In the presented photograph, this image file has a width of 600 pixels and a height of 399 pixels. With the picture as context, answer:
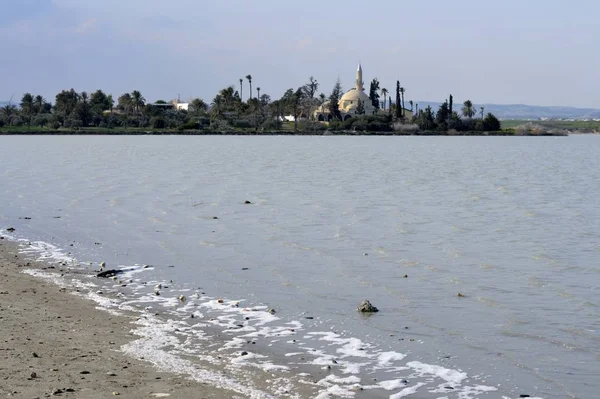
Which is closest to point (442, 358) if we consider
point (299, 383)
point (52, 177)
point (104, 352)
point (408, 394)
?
point (408, 394)

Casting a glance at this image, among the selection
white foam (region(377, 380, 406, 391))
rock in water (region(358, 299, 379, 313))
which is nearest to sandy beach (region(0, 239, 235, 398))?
white foam (region(377, 380, 406, 391))

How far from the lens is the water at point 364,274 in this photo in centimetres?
1156

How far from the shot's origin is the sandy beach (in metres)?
9.70

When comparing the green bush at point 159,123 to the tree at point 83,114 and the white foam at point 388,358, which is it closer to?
the tree at point 83,114

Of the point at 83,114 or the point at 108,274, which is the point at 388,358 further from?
the point at 83,114

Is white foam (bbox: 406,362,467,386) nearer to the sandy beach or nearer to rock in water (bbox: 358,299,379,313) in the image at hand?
the sandy beach

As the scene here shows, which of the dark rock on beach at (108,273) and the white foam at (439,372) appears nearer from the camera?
the white foam at (439,372)

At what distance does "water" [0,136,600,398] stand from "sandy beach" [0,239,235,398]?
93 centimetres

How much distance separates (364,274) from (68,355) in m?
8.85

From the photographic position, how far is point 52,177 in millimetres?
50500

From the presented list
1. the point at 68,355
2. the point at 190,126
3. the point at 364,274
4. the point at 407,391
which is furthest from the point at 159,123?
the point at 407,391

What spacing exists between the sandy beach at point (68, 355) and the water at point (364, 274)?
933 millimetres

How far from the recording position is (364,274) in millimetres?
18703

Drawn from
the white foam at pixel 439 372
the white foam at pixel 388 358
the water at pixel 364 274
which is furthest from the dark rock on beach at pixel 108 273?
the white foam at pixel 439 372
